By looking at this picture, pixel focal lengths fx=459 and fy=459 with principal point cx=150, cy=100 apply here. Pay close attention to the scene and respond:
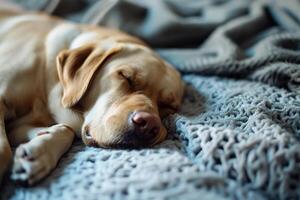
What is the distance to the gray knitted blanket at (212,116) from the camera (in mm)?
1053

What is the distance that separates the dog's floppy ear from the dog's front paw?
0.29m

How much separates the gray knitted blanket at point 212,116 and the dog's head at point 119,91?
60mm

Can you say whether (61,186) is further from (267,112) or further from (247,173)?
(267,112)

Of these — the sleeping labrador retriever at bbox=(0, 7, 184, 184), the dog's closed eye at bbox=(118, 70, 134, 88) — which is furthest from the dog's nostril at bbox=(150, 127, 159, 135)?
the dog's closed eye at bbox=(118, 70, 134, 88)

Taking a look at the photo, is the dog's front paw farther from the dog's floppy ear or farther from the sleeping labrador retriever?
the dog's floppy ear

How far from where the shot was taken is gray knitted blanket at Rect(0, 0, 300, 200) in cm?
105

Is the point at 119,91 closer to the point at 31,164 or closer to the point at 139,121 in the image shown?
the point at 139,121

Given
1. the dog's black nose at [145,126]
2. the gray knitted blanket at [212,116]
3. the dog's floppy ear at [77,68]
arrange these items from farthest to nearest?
the dog's floppy ear at [77,68] < the dog's black nose at [145,126] < the gray knitted blanket at [212,116]

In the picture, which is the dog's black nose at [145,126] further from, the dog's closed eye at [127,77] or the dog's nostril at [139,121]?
the dog's closed eye at [127,77]

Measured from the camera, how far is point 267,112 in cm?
134

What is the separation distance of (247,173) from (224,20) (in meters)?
1.34

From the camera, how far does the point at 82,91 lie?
4.89 ft

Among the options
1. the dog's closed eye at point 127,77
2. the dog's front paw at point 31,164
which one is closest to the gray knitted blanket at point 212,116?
the dog's front paw at point 31,164

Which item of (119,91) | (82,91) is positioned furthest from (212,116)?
(82,91)
